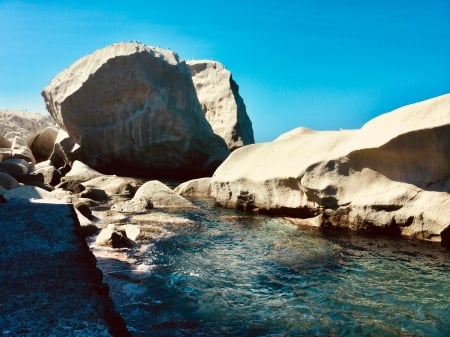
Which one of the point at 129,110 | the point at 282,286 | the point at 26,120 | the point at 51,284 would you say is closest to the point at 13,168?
the point at 129,110

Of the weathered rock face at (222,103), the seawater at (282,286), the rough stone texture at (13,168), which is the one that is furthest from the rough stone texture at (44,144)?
the seawater at (282,286)

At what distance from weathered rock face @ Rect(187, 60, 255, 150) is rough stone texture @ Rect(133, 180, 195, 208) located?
2131 centimetres

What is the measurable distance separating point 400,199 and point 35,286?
32.2 ft

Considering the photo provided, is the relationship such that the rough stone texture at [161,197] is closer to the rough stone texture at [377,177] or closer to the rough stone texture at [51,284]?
the rough stone texture at [377,177]

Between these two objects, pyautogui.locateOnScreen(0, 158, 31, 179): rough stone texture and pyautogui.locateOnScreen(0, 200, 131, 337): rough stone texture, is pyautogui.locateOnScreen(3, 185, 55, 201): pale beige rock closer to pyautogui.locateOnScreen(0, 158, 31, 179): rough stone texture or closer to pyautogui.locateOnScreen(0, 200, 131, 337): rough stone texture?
pyautogui.locateOnScreen(0, 200, 131, 337): rough stone texture

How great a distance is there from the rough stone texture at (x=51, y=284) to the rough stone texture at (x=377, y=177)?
8.51 m

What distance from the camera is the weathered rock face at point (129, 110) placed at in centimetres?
2736

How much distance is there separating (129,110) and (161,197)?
12.5 meters

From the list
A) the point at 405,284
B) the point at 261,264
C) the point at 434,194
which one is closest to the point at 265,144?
the point at 434,194

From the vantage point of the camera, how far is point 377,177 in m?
12.0

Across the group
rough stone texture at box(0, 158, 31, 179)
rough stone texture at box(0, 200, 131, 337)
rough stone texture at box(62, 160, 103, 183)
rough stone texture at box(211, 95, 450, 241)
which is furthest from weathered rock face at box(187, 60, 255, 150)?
rough stone texture at box(0, 200, 131, 337)

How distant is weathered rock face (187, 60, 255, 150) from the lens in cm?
3972

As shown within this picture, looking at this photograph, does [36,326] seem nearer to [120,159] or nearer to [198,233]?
[198,233]

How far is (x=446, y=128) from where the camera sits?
10562 millimetres
